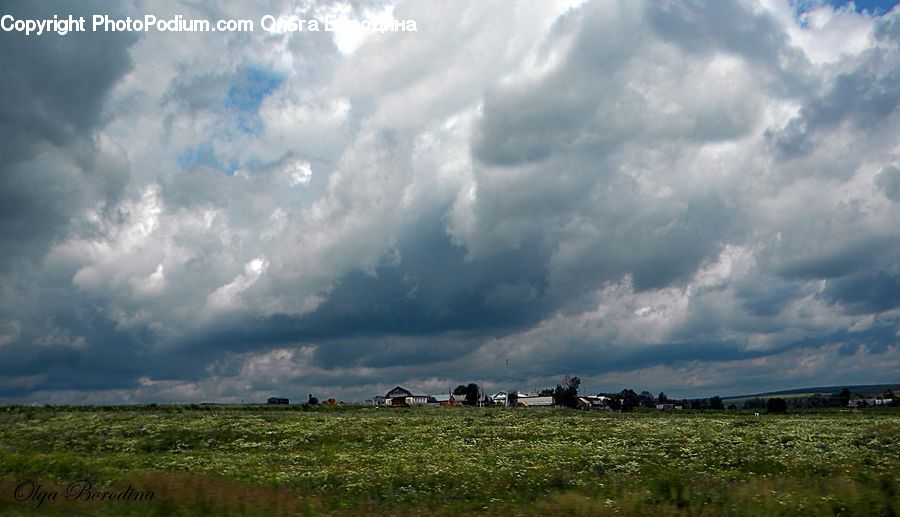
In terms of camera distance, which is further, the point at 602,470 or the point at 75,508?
the point at 602,470

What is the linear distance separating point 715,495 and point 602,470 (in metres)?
11.0

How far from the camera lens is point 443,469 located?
1203 inches

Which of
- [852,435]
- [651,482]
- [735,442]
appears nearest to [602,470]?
[651,482]

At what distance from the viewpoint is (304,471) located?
31.0 metres

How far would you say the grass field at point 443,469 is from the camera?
1850 cm

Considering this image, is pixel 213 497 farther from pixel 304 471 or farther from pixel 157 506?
pixel 304 471
